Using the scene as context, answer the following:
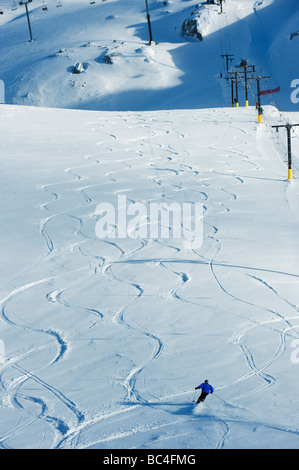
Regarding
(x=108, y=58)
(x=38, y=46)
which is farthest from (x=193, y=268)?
(x=38, y=46)

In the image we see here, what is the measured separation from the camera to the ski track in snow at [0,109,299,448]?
8391mm

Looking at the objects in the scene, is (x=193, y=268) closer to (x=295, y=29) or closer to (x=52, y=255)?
(x=52, y=255)

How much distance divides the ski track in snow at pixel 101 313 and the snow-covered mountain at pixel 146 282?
39mm

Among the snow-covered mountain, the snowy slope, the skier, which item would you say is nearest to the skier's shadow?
the snow-covered mountain

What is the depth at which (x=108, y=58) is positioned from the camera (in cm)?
5569

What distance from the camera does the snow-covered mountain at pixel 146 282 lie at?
27.6 ft

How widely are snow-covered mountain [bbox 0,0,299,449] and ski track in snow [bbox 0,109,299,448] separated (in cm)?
4

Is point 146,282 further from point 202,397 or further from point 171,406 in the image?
point 202,397

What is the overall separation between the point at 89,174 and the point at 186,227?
7.21 meters

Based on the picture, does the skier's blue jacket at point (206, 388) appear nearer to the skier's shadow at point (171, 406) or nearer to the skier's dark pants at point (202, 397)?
the skier's dark pants at point (202, 397)

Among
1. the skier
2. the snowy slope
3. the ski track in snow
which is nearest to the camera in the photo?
the skier

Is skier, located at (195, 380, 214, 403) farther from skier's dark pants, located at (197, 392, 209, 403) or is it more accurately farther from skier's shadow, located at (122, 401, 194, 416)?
skier's shadow, located at (122, 401, 194, 416)

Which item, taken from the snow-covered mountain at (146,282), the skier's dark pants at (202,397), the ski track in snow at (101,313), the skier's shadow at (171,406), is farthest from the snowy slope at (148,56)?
the skier's dark pants at (202,397)

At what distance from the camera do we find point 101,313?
39.8 ft
